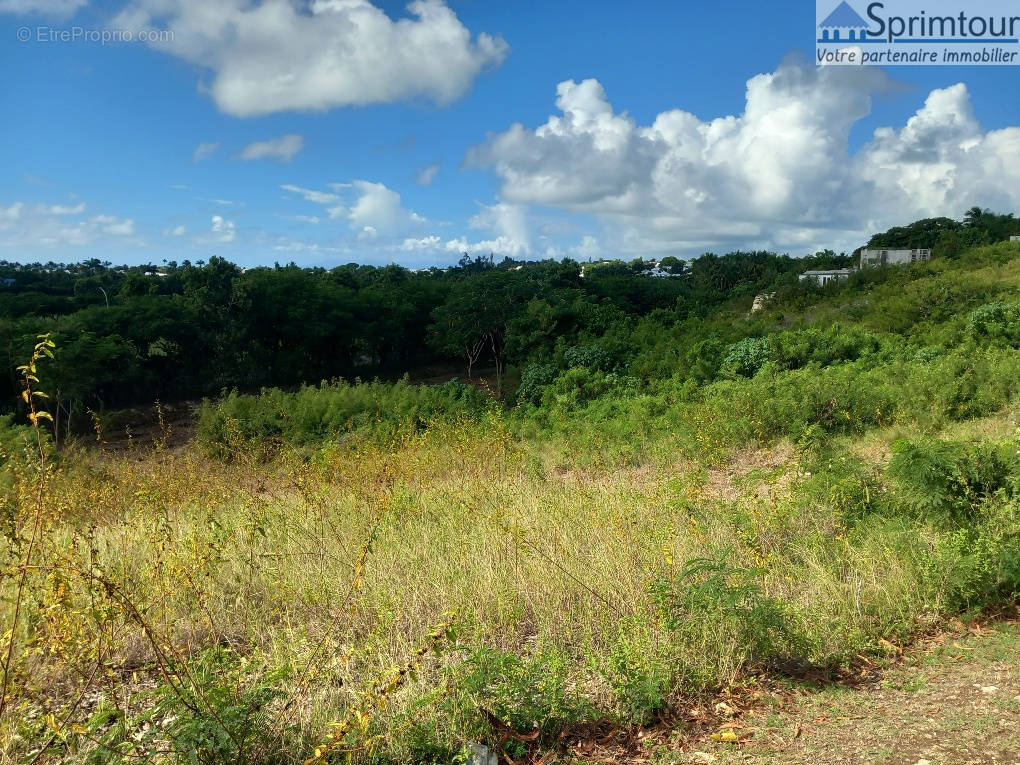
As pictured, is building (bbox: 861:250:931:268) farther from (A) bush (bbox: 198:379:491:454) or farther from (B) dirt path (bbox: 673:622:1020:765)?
(B) dirt path (bbox: 673:622:1020:765)

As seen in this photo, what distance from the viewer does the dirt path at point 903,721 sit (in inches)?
111

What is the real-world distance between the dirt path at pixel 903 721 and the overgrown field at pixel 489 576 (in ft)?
0.87

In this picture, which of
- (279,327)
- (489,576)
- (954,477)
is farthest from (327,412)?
(279,327)

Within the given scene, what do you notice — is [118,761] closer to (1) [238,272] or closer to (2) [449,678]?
(2) [449,678]

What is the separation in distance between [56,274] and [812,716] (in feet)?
145

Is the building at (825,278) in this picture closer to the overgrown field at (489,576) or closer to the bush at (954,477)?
the overgrown field at (489,576)

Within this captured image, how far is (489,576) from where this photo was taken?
424 cm

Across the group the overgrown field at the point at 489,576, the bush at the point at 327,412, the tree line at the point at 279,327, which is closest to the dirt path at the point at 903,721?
the overgrown field at the point at 489,576

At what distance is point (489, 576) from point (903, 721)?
7.34 feet

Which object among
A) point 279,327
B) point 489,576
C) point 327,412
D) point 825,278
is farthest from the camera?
point 279,327

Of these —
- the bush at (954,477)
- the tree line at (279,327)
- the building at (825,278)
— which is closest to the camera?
the bush at (954,477)

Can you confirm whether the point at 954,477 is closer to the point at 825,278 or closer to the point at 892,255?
the point at 825,278

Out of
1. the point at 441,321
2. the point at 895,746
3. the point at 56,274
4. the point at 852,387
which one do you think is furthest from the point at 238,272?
the point at 895,746

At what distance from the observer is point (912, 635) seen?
3.93 metres
